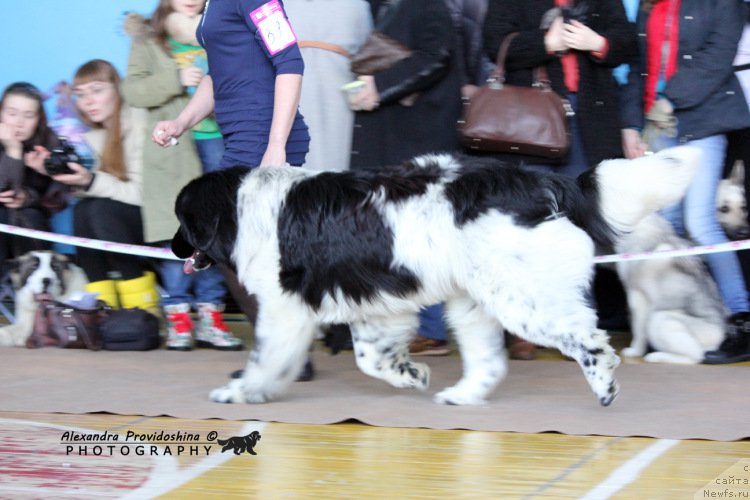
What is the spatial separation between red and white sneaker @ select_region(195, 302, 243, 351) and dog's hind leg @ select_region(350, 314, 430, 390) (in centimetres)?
161

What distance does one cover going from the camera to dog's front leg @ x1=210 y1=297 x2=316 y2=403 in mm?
4605

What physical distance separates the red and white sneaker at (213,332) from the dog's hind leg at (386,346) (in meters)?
1.61

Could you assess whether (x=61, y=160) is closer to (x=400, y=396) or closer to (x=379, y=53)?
(x=379, y=53)

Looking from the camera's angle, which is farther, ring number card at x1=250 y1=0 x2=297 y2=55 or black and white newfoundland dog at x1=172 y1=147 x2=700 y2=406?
ring number card at x1=250 y1=0 x2=297 y2=55

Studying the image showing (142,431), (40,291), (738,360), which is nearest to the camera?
(142,431)

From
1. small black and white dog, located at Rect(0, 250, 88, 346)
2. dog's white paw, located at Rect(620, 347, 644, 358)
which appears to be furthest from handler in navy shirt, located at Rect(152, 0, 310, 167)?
dog's white paw, located at Rect(620, 347, 644, 358)

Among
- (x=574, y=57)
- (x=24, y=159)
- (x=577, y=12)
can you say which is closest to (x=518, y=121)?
(x=574, y=57)

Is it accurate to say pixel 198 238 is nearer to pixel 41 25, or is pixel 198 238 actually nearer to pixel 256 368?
pixel 256 368

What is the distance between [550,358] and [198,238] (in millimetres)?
2136

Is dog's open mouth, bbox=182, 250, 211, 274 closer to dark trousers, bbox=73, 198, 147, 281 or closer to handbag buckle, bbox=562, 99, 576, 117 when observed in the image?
dark trousers, bbox=73, 198, 147, 281

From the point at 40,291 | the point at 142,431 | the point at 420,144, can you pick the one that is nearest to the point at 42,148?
the point at 40,291

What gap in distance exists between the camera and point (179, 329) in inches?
246

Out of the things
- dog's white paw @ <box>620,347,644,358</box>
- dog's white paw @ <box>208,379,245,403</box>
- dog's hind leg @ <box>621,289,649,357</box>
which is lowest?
dog's white paw @ <box>620,347,644,358</box>

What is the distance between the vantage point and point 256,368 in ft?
15.3
